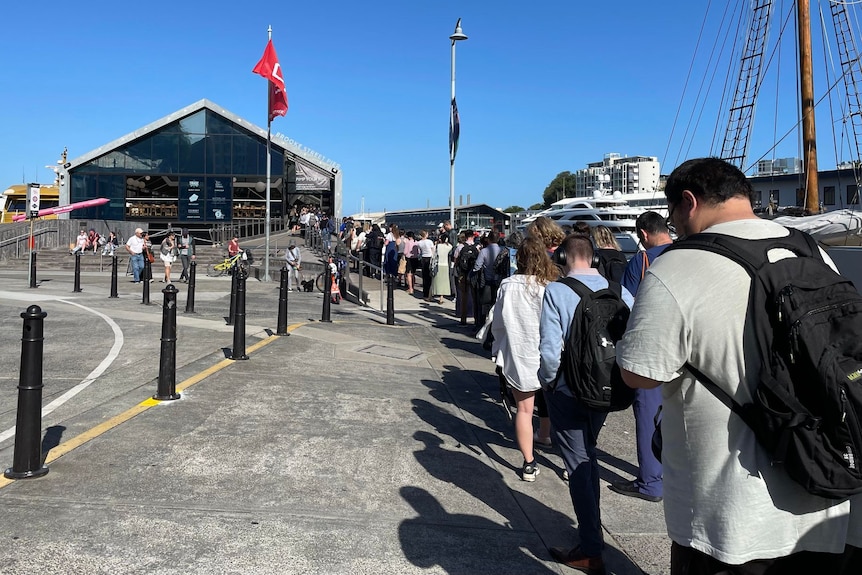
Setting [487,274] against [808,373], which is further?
[487,274]

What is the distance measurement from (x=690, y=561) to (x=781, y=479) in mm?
438

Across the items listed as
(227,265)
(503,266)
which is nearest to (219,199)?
(227,265)

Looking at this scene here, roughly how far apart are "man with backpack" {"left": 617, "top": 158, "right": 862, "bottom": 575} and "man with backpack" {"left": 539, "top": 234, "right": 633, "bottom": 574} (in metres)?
1.46

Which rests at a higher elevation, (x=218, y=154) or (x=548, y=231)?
(x=218, y=154)

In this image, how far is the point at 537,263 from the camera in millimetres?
5508

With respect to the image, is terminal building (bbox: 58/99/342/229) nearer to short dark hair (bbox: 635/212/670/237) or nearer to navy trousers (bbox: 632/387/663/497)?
short dark hair (bbox: 635/212/670/237)

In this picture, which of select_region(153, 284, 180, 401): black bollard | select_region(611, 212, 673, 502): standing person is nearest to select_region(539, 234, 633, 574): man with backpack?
select_region(611, 212, 673, 502): standing person

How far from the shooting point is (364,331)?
42.6 ft

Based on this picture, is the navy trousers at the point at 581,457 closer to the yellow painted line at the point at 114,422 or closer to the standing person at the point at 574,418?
the standing person at the point at 574,418

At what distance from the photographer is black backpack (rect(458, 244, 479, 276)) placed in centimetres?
1409

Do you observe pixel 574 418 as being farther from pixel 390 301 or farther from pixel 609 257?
pixel 390 301

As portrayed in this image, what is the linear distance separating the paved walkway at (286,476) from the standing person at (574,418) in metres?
0.23

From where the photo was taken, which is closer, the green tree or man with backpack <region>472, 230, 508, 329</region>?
man with backpack <region>472, 230, 508, 329</region>

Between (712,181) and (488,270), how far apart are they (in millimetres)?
9606
